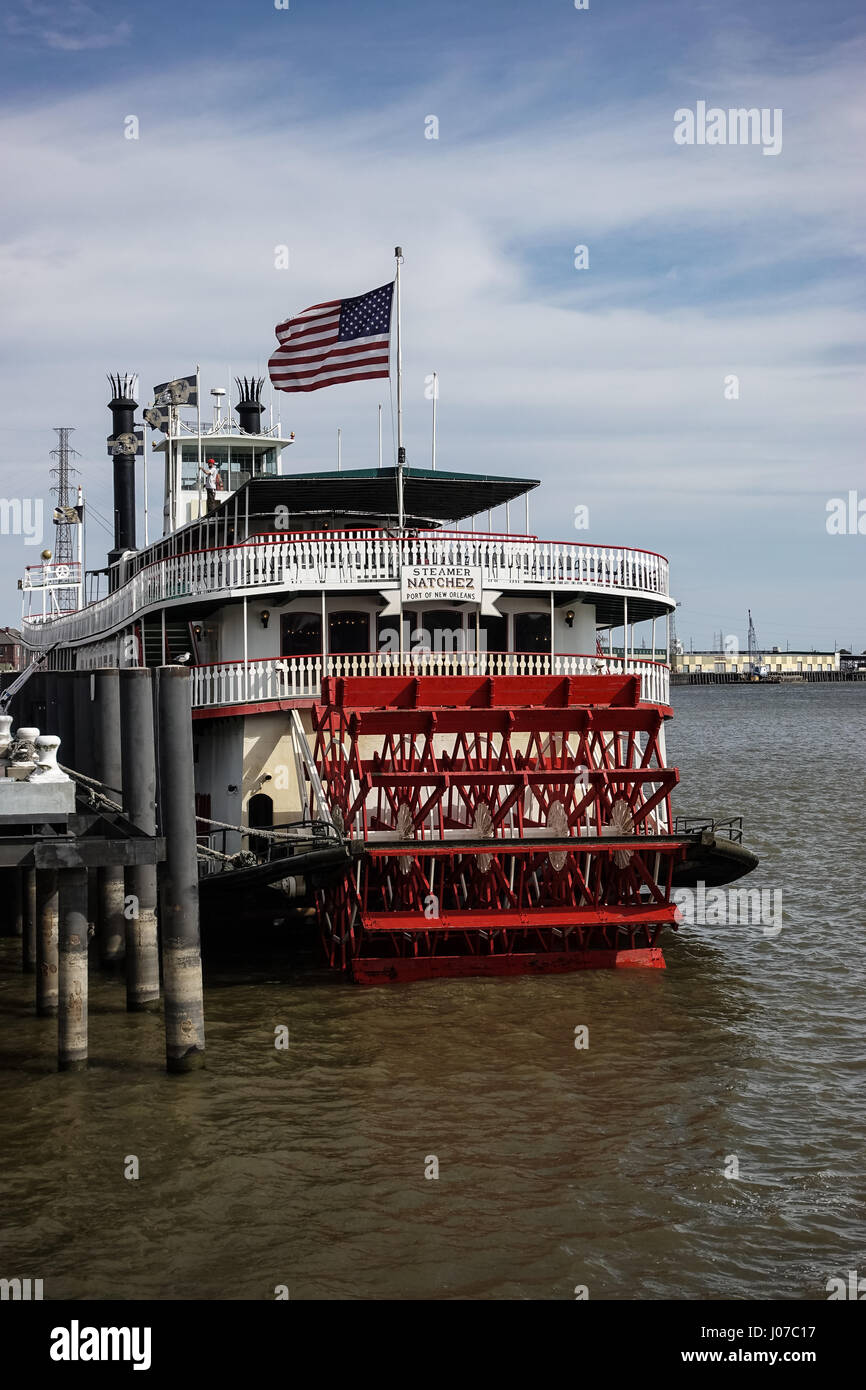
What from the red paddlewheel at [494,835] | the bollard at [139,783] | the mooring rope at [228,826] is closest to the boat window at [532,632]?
the red paddlewheel at [494,835]

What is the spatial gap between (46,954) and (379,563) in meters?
6.67

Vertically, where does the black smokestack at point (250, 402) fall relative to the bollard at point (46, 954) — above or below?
above

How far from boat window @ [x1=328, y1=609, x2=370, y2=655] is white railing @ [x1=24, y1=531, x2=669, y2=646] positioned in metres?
1.10

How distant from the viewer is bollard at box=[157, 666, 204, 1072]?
38.4ft

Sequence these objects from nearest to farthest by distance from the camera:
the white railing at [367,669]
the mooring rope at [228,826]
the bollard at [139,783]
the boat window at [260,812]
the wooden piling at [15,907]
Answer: the mooring rope at [228,826] → the bollard at [139,783] → the boat window at [260,812] → the white railing at [367,669] → the wooden piling at [15,907]

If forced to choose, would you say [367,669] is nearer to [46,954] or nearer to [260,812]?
[260,812]

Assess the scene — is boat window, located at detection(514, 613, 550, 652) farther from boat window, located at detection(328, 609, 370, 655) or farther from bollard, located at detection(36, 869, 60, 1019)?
bollard, located at detection(36, 869, 60, 1019)

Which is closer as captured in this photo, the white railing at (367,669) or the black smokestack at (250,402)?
the white railing at (367,669)

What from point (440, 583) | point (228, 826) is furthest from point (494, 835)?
point (228, 826)

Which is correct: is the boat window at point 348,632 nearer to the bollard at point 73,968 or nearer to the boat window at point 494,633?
the boat window at point 494,633

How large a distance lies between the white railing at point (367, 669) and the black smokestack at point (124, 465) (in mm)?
14867

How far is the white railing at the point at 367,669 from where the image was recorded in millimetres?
17234

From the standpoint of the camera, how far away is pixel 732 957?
17047 millimetres

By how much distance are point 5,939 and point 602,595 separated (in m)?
9.11
